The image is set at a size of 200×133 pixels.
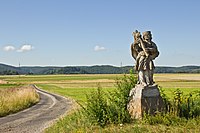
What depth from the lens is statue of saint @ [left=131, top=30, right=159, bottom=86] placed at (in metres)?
11.9

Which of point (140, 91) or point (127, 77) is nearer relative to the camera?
point (140, 91)

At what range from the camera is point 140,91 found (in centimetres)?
1144

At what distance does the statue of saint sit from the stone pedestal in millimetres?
364

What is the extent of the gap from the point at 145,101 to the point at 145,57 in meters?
1.52

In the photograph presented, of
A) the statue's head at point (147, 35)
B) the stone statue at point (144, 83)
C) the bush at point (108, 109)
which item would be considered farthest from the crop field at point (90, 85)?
the statue's head at point (147, 35)

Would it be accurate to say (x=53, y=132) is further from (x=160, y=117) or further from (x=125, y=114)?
(x=160, y=117)

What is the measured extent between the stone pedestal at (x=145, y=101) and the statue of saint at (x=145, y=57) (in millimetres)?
364

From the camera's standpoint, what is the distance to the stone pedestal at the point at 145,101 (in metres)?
11.3

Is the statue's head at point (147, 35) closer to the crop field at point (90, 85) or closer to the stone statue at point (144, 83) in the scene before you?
the stone statue at point (144, 83)

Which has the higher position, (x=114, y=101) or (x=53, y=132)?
(x=114, y=101)

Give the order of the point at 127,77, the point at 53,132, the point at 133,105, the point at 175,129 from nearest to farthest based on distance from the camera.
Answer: the point at 175,129 < the point at 133,105 < the point at 53,132 < the point at 127,77

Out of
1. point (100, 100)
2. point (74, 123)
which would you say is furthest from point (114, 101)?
point (74, 123)

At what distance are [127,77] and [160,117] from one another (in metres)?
3.02

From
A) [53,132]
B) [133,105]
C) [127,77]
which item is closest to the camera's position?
[133,105]
